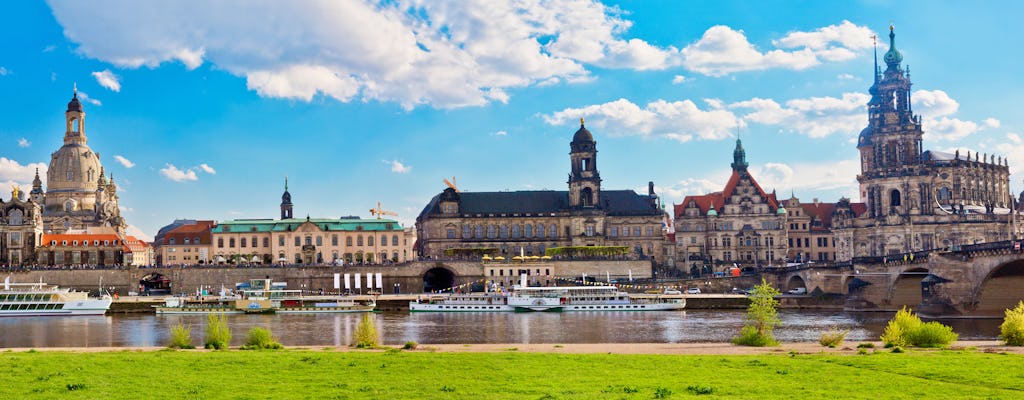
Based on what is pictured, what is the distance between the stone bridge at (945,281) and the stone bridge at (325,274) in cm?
3196

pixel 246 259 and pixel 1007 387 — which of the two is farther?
pixel 246 259

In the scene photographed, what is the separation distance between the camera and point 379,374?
2788 cm

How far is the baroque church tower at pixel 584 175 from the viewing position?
122 metres

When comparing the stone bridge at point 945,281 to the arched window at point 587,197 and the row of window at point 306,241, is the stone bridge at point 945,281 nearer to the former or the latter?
the arched window at point 587,197

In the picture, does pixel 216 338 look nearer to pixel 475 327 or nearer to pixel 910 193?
pixel 475 327

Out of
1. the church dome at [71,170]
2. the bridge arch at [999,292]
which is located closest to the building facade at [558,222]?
the bridge arch at [999,292]

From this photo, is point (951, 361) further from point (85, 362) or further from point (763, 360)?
point (85, 362)

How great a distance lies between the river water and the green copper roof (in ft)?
116

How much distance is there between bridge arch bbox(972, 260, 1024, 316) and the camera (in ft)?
223

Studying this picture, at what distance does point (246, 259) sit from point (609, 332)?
67.4 m

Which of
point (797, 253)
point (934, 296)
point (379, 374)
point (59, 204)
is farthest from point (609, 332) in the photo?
point (59, 204)

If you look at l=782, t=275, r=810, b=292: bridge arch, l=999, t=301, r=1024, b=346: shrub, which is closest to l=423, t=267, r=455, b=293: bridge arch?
l=782, t=275, r=810, b=292: bridge arch

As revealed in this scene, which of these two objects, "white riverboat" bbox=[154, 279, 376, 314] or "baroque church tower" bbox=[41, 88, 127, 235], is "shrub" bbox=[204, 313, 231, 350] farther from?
"baroque church tower" bbox=[41, 88, 127, 235]

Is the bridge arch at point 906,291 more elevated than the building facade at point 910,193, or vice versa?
the building facade at point 910,193
